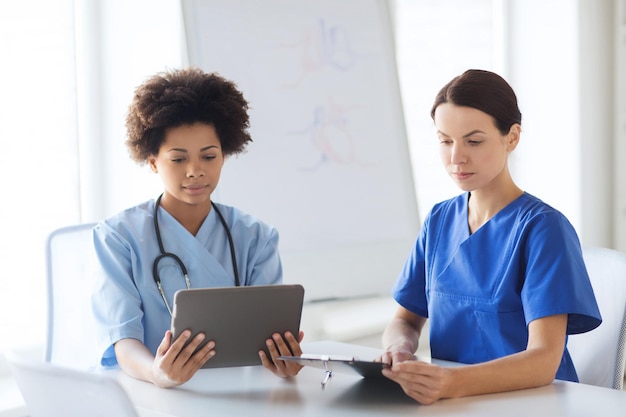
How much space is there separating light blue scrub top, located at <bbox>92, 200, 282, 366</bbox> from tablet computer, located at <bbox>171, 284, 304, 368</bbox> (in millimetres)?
277

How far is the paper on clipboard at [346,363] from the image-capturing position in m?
1.27

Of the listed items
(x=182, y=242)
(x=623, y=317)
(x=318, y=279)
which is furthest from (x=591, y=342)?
(x=318, y=279)

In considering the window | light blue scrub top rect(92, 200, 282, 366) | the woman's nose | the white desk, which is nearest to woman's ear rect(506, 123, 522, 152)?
the woman's nose

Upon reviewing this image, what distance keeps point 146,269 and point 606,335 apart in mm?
928

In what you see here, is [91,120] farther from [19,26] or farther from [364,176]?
[364,176]

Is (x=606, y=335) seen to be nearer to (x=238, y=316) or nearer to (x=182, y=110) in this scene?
(x=238, y=316)

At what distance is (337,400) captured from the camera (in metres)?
1.33

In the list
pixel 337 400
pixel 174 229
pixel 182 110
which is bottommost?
pixel 337 400

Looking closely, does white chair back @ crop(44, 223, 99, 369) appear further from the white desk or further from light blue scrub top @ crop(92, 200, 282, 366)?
the white desk

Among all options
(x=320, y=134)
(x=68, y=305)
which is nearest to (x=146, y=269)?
(x=68, y=305)

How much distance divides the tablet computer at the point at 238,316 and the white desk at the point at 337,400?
0.20ft

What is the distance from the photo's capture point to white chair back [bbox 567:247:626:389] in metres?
1.63

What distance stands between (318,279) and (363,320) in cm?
43

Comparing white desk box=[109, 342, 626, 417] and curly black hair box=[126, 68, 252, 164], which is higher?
curly black hair box=[126, 68, 252, 164]
